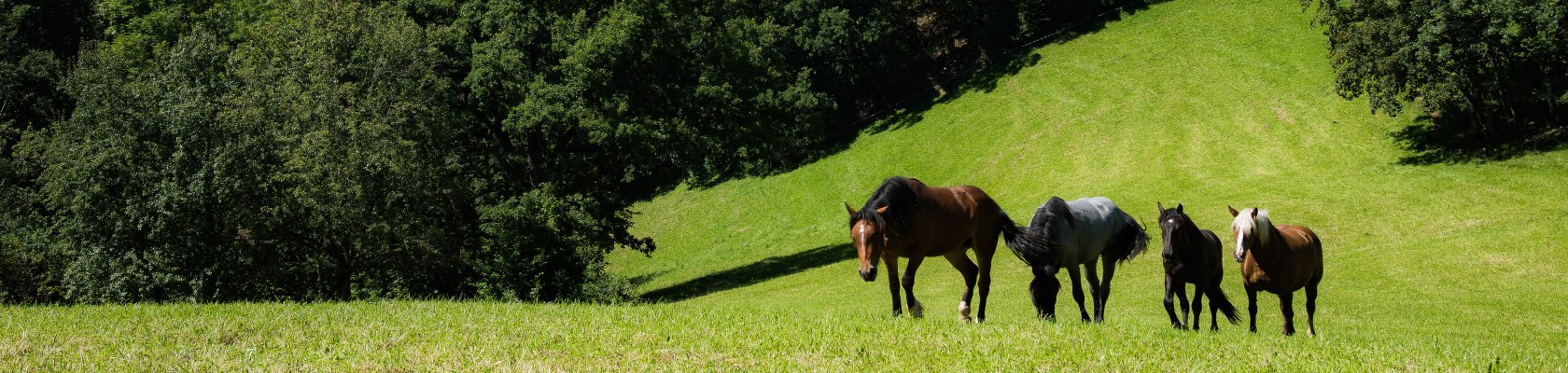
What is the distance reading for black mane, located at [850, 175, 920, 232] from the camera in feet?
34.8

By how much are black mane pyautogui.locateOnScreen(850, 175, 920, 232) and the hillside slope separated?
260cm

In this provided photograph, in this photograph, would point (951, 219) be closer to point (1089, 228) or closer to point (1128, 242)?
point (1089, 228)

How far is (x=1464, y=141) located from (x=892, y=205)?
3767 cm

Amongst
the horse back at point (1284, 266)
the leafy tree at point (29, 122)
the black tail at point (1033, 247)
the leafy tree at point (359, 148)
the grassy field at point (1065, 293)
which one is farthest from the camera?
the leafy tree at point (29, 122)

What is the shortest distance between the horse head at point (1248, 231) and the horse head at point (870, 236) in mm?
4680

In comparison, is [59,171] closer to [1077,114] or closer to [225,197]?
[225,197]

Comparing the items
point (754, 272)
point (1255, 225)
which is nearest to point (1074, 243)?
point (1255, 225)

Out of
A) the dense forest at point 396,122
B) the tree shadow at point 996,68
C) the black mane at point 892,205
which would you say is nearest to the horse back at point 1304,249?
the black mane at point 892,205

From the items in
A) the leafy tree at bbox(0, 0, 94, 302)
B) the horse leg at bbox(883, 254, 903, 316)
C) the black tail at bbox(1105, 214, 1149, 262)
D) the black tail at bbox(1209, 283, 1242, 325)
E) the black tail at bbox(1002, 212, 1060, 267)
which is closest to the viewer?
the horse leg at bbox(883, 254, 903, 316)

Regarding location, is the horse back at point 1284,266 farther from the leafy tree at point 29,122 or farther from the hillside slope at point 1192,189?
the leafy tree at point 29,122

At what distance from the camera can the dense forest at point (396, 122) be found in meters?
23.1

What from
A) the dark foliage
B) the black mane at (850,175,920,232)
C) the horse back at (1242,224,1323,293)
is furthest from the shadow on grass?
the black mane at (850,175,920,232)

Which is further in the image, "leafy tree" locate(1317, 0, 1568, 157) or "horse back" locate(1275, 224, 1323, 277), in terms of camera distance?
"leafy tree" locate(1317, 0, 1568, 157)

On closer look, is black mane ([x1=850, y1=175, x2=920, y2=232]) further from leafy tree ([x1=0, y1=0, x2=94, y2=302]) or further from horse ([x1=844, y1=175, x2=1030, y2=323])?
leafy tree ([x1=0, y1=0, x2=94, y2=302])
